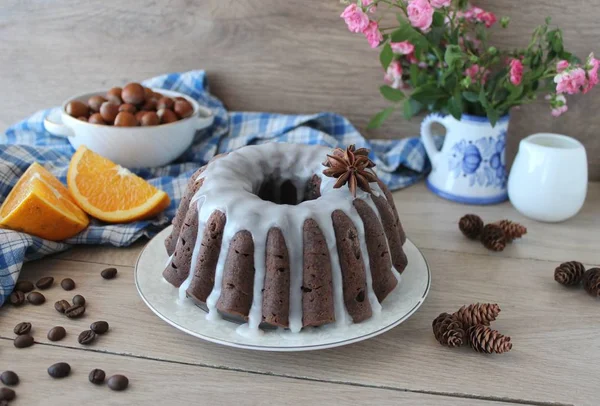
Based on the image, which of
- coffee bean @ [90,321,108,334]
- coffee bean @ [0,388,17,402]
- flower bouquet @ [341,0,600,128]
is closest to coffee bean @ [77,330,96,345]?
coffee bean @ [90,321,108,334]

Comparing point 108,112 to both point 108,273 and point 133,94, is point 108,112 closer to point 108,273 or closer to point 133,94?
point 133,94

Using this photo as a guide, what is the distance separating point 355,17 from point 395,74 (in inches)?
9.8

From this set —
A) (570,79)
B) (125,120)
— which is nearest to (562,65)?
(570,79)

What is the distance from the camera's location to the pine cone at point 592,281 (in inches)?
41.1

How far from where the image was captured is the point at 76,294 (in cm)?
105

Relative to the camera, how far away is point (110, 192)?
123 cm

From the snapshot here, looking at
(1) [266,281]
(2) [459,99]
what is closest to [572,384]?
(1) [266,281]

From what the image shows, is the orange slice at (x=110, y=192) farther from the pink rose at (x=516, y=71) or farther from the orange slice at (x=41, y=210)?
the pink rose at (x=516, y=71)

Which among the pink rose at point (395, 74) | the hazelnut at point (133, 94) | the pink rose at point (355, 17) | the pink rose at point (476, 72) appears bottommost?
the hazelnut at point (133, 94)

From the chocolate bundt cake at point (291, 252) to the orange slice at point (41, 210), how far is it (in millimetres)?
269

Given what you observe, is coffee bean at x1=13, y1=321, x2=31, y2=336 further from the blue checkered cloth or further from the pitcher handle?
the pitcher handle

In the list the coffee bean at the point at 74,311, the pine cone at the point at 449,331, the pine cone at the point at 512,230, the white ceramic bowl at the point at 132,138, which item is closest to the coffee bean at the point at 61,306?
the coffee bean at the point at 74,311

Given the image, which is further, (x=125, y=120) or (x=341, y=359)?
(x=125, y=120)

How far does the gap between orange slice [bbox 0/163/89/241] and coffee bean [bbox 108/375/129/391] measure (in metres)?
0.40
